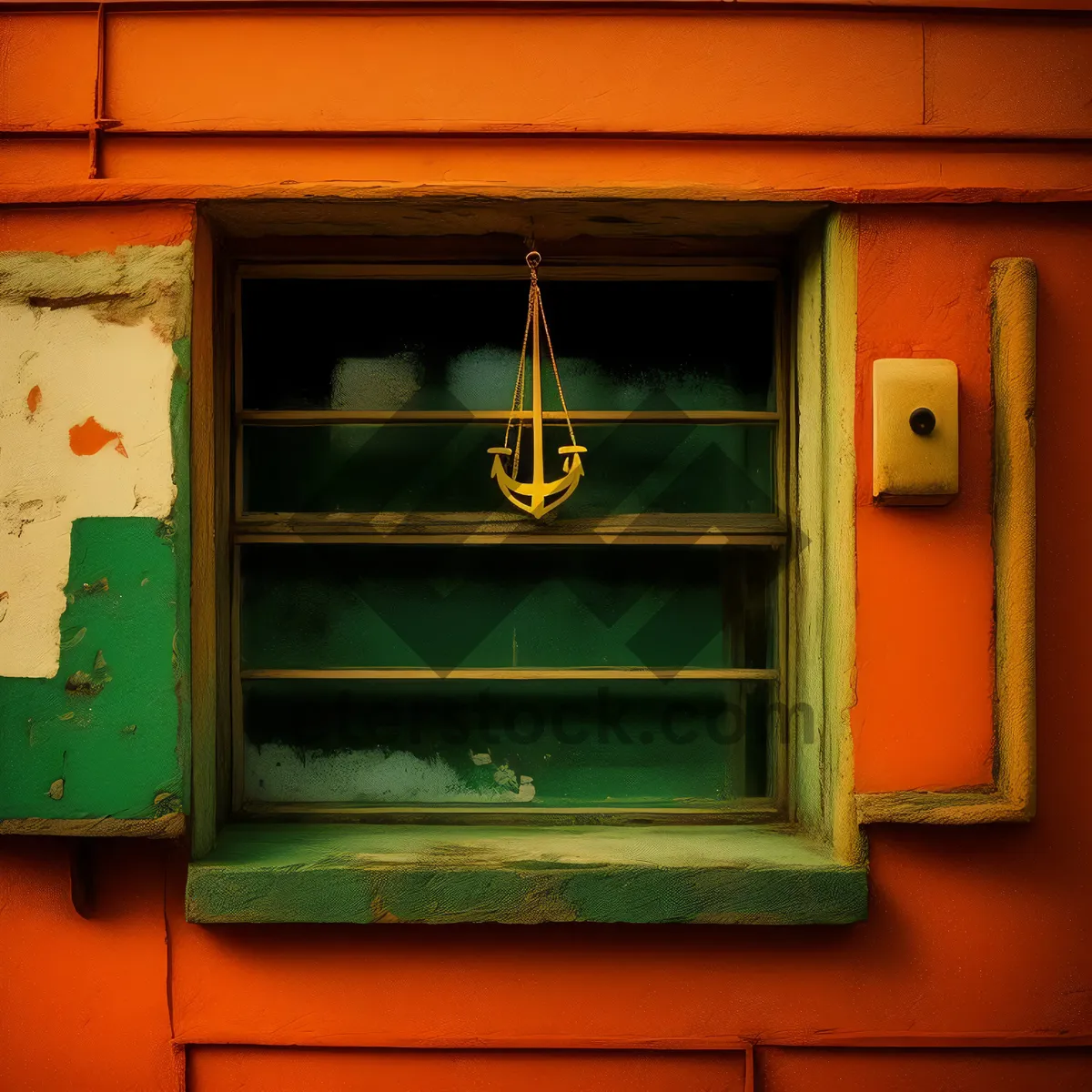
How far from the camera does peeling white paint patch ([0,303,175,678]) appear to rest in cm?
198

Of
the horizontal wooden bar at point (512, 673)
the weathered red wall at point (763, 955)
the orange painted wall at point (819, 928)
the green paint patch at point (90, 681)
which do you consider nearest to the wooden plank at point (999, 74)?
the orange painted wall at point (819, 928)

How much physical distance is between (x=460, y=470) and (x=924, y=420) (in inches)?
46.8

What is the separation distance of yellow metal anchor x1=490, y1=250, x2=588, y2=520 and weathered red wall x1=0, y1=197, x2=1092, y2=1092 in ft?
2.40

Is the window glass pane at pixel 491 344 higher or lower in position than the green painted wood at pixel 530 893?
higher

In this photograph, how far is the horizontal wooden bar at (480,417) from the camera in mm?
2273

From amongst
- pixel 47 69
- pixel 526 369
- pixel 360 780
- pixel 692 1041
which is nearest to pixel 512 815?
pixel 360 780

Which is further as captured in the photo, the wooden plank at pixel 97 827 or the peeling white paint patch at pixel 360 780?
the peeling white paint patch at pixel 360 780

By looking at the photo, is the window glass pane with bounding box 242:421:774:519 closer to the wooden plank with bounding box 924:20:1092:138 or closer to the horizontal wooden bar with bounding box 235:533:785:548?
the horizontal wooden bar with bounding box 235:533:785:548

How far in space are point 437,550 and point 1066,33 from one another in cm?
207

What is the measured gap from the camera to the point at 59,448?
1.99 meters

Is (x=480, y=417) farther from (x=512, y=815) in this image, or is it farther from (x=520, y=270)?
(x=512, y=815)

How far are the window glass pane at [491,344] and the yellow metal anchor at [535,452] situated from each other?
106 millimetres

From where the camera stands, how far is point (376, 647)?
2287 mm

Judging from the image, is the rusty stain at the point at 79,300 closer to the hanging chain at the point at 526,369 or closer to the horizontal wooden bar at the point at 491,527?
the horizontal wooden bar at the point at 491,527
